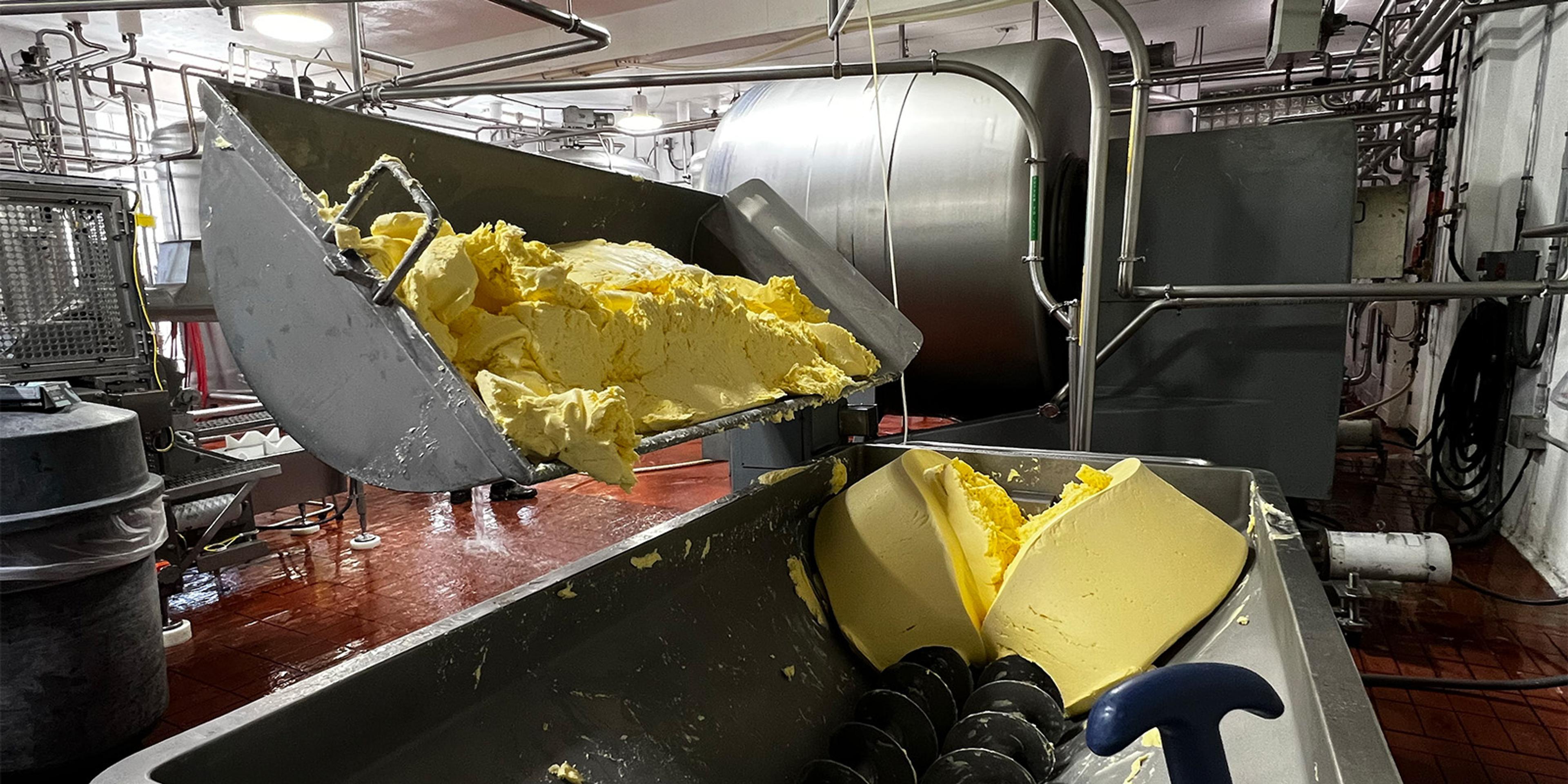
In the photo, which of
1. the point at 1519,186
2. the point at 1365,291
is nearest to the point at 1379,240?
the point at 1519,186

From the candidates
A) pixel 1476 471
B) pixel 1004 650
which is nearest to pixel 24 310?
pixel 1004 650

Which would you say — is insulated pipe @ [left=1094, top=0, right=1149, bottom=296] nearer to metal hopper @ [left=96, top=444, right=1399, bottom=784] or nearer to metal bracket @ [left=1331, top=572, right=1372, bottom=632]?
metal hopper @ [left=96, top=444, right=1399, bottom=784]

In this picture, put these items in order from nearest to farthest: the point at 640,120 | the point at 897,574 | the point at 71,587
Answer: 1. the point at 897,574
2. the point at 71,587
3. the point at 640,120

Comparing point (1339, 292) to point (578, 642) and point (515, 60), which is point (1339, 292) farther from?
point (515, 60)

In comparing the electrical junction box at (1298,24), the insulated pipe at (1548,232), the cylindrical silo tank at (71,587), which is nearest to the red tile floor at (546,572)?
the cylindrical silo tank at (71,587)

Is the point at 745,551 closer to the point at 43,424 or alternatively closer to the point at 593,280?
the point at 593,280

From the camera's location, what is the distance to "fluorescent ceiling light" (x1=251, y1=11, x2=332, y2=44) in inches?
155

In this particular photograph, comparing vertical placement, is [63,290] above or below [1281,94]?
below

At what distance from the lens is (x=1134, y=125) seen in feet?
6.40

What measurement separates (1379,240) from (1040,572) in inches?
99.6

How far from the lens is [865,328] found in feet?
6.53

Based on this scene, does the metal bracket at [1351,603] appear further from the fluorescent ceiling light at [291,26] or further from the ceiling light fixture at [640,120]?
the ceiling light fixture at [640,120]

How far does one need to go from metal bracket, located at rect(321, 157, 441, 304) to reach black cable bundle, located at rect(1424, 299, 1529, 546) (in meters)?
3.58

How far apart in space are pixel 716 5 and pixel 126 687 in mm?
4275
